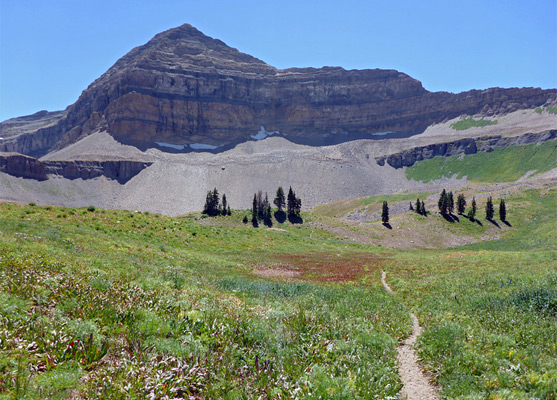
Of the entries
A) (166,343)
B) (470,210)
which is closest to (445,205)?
(470,210)

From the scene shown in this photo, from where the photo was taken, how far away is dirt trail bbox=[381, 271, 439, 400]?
6352 millimetres

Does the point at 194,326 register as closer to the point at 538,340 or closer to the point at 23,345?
the point at 23,345

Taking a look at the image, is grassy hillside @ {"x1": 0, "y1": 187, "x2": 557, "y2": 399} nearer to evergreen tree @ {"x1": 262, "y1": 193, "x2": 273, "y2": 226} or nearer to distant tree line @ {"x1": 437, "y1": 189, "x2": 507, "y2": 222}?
evergreen tree @ {"x1": 262, "y1": 193, "x2": 273, "y2": 226}

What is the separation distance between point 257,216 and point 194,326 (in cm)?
7900

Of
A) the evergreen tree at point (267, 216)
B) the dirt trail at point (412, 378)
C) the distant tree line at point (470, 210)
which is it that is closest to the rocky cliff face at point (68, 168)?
the evergreen tree at point (267, 216)

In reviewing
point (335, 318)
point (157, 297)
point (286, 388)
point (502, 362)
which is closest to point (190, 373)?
point (286, 388)

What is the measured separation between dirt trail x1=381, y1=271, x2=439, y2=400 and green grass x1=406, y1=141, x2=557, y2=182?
19551cm

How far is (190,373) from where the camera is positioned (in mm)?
5430

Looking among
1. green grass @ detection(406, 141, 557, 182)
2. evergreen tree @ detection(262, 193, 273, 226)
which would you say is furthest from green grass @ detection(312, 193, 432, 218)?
green grass @ detection(406, 141, 557, 182)

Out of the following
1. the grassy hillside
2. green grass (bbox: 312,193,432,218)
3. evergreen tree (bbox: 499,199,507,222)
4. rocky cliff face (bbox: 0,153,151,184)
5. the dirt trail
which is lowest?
green grass (bbox: 312,193,432,218)

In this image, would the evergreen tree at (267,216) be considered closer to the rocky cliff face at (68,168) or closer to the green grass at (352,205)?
the green grass at (352,205)

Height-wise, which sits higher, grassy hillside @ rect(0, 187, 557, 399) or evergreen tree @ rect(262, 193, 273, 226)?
grassy hillside @ rect(0, 187, 557, 399)

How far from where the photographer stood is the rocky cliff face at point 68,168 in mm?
161450

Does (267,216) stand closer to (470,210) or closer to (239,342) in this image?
(470,210)
